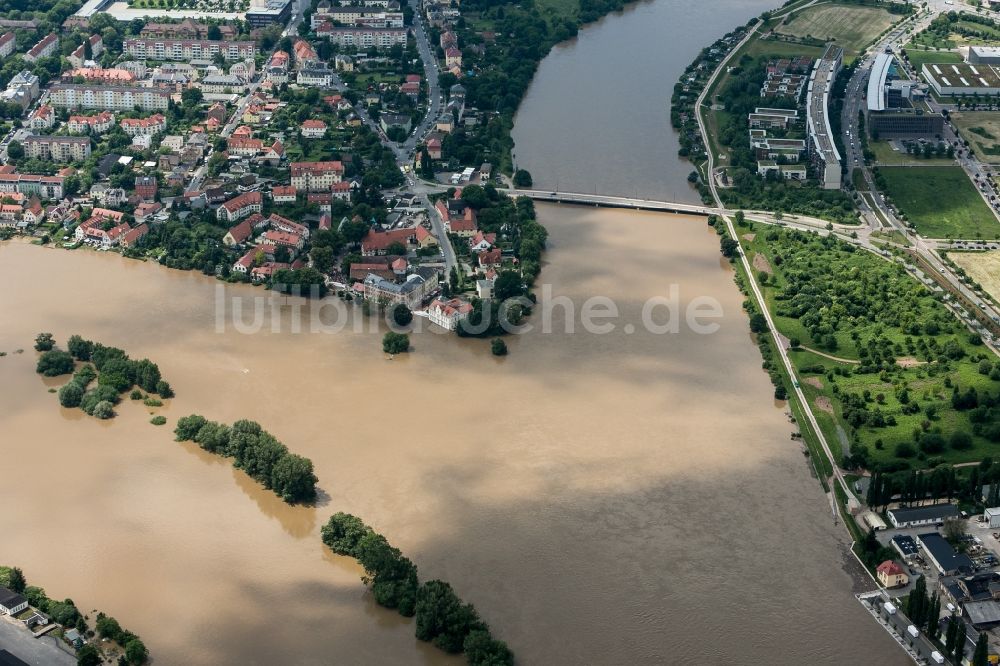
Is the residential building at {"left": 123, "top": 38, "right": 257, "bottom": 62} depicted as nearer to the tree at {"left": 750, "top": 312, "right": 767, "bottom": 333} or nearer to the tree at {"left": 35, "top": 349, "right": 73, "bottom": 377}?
the tree at {"left": 35, "top": 349, "right": 73, "bottom": 377}

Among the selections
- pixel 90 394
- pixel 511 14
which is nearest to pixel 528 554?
pixel 90 394

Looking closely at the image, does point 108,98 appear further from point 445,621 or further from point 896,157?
point 445,621

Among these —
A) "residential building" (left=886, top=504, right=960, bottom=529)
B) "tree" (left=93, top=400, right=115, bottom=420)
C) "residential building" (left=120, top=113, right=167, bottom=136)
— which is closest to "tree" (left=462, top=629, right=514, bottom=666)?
"residential building" (left=886, top=504, right=960, bottom=529)

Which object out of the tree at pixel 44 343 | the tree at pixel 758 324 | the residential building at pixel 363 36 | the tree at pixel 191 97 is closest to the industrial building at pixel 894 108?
the tree at pixel 758 324

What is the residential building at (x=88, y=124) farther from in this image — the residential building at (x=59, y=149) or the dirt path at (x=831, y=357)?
the dirt path at (x=831, y=357)

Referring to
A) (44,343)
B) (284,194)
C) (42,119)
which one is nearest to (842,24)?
(284,194)
